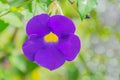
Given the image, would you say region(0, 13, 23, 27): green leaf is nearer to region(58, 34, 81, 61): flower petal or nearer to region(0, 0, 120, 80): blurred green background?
region(58, 34, 81, 61): flower petal

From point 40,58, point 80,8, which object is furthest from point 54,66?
point 80,8

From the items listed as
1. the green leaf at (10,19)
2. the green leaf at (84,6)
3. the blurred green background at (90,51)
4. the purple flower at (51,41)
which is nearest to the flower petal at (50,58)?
the purple flower at (51,41)

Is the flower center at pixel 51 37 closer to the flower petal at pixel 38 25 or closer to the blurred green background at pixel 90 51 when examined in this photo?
the flower petal at pixel 38 25

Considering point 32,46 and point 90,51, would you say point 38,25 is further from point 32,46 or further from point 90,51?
point 90,51

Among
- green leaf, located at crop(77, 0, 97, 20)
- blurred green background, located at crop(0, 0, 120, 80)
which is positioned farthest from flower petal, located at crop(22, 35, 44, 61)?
blurred green background, located at crop(0, 0, 120, 80)

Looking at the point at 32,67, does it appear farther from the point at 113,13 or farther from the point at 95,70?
the point at 113,13

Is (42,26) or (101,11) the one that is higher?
(42,26)

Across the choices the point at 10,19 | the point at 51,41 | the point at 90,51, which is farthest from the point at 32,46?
the point at 90,51
